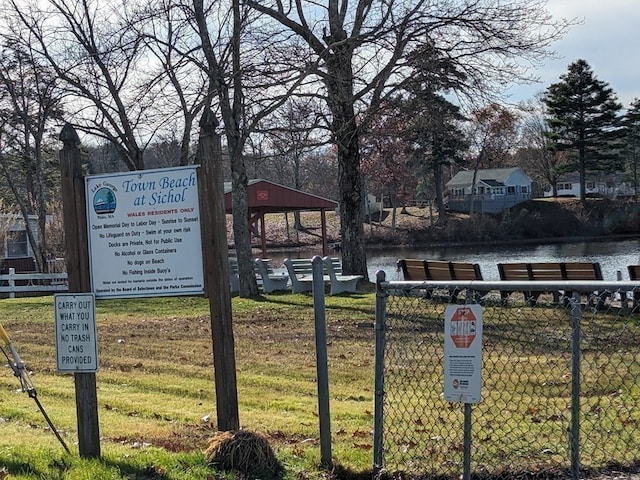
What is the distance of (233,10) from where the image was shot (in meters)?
19.0

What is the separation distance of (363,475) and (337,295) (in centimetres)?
1417

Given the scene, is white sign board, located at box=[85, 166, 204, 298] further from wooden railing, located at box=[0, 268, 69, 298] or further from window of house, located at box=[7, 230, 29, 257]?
window of house, located at box=[7, 230, 29, 257]

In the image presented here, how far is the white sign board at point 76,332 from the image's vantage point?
543 cm

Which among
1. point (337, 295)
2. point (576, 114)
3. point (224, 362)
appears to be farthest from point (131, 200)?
point (576, 114)

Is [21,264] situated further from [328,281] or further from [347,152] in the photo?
[328,281]

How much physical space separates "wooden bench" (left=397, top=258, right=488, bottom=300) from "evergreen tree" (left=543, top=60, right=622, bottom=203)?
45.0 metres

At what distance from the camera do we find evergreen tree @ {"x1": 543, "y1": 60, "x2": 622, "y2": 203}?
59.4m

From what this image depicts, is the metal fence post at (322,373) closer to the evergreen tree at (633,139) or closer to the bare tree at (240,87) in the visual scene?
the bare tree at (240,87)

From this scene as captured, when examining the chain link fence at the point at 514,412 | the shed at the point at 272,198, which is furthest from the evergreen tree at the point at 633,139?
the chain link fence at the point at 514,412

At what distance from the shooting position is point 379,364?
16.9ft

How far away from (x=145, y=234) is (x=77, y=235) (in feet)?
1.70

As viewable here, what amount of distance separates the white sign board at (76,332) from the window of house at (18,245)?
118 feet

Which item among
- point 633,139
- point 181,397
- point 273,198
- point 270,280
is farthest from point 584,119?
point 181,397

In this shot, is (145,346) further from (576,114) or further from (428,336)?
(576,114)
